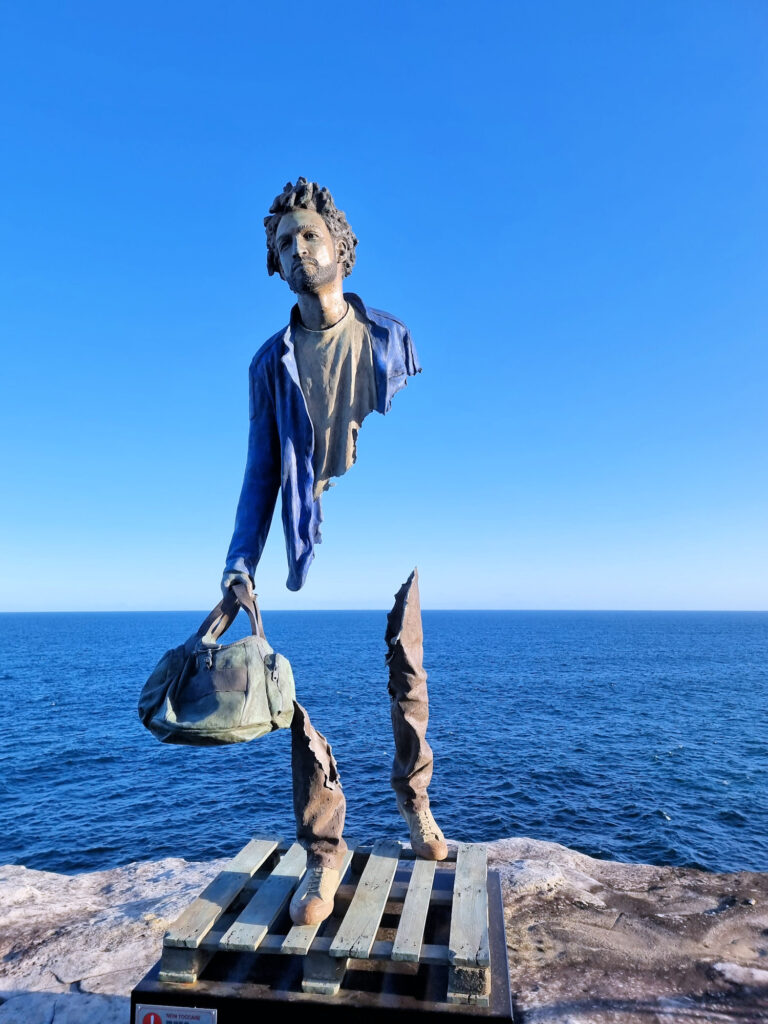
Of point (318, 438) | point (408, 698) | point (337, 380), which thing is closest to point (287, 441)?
point (318, 438)

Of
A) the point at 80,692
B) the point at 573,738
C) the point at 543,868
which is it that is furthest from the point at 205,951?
the point at 80,692

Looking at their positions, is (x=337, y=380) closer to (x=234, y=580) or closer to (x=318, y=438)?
(x=318, y=438)

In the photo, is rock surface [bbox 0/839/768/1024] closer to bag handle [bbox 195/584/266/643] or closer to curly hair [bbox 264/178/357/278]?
bag handle [bbox 195/584/266/643]

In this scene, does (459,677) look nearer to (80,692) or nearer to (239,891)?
(80,692)

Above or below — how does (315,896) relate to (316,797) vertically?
below

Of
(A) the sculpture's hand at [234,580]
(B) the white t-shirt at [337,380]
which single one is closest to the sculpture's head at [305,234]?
(B) the white t-shirt at [337,380]

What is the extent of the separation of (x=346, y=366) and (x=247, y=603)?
72.6 inches

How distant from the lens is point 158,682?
14.0ft

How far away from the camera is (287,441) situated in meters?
5.29

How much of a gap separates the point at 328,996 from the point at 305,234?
4806mm

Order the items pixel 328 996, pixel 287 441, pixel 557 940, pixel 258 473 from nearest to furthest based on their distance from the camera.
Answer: pixel 328 996
pixel 287 441
pixel 258 473
pixel 557 940

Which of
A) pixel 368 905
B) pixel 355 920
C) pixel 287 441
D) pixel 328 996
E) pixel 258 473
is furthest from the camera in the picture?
pixel 258 473

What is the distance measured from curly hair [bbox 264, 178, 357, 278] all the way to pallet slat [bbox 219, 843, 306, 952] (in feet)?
14.7

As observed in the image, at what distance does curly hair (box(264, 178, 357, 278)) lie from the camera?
498 cm
